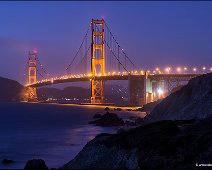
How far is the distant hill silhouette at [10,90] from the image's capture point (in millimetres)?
183062

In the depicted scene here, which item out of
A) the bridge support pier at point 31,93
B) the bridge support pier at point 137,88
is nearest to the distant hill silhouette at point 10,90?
the bridge support pier at point 31,93

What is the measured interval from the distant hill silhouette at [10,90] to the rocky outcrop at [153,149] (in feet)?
531

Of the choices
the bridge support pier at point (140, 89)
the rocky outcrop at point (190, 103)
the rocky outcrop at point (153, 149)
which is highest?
the bridge support pier at point (140, 89)

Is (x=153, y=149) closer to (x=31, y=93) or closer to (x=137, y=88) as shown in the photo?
(x=137, y=88)

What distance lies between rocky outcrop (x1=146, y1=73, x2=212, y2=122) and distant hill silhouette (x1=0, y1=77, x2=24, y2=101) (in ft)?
469

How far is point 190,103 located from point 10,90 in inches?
6357

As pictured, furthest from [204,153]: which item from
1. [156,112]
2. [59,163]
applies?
[156,112]

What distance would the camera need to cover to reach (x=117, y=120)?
174ft

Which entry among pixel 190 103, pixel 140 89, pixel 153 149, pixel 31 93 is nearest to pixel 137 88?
pixel 140 89

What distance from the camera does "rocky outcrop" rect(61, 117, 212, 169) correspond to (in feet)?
49.7

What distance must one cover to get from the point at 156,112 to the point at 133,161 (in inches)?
943

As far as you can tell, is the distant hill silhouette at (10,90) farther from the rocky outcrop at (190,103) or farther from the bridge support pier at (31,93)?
the rocky outcrop at (190,103)

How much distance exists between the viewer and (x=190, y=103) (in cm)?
3403

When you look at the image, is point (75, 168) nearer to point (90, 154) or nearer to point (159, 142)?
point (90, 154)
